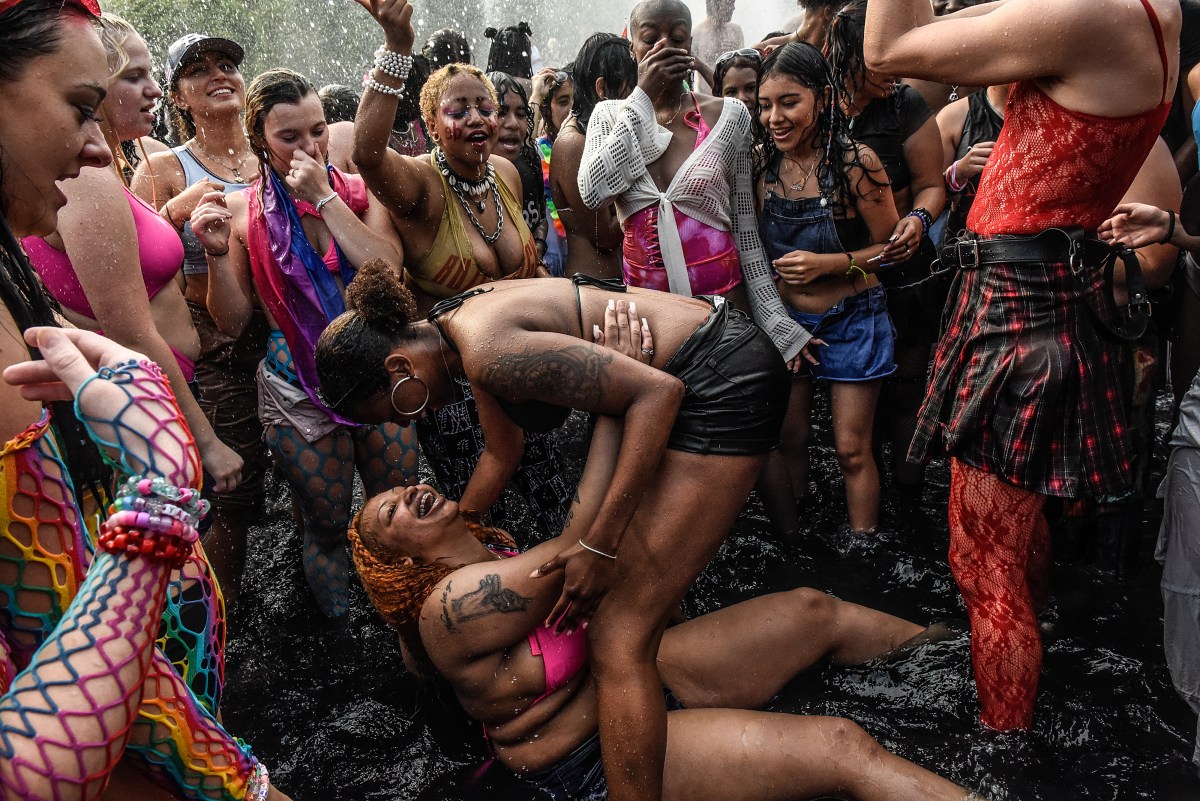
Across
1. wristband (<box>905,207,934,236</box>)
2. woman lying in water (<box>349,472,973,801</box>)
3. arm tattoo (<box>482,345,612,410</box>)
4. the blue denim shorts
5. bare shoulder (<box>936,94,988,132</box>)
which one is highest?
bare shoulder (<box>936,94,988,132</box>)

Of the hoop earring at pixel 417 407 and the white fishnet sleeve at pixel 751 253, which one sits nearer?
the hoop earring at pixel 417 407

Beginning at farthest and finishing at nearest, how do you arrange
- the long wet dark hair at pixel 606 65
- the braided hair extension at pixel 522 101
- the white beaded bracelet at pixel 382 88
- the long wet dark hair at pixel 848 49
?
the braided hair extension at pixel 522 101 < the long wet dark hair at pixel 606 65 < the long wet dark hair at pixel 848 49 < the white beaded bracelet at pixel 382 88

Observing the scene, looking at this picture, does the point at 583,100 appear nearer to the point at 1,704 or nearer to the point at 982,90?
the point at 982,90

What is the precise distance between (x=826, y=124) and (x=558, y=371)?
2054mm

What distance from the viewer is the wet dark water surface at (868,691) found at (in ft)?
8.88

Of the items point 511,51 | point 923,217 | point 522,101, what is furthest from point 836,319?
point 511,51

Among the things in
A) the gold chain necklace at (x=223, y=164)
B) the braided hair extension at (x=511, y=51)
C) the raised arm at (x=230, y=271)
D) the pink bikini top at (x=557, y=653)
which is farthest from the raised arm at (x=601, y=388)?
the braided hair extension at (x=511, y=51)

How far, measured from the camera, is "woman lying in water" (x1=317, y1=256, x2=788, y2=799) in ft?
8.03

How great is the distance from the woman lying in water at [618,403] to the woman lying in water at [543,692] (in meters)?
0.10

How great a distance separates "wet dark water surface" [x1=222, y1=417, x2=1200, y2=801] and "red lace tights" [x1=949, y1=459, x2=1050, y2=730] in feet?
0.51

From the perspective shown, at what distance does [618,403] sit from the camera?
8.18ft

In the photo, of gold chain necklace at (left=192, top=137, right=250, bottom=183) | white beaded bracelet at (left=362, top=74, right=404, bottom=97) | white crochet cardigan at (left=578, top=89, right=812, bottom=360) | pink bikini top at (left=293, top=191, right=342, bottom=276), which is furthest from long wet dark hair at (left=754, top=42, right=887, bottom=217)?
gold chain necklace at (left=192, top=137, right=250, bottom=183)

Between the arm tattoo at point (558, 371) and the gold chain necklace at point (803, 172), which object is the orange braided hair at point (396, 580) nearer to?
the arm tattoo at point (558, 371)

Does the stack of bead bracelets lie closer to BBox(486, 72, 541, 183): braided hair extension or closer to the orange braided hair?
the orange braided hair
